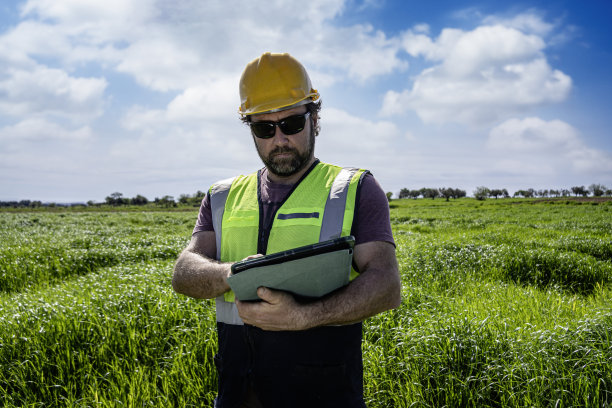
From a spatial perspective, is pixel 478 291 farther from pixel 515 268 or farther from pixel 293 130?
pixel 293 130

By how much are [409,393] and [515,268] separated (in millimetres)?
5567

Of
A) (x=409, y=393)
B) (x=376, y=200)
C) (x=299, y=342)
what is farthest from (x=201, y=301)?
(x=376, y=200)

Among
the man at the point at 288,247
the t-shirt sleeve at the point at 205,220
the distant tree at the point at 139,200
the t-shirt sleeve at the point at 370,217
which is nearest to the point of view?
the man at the point at 288,247

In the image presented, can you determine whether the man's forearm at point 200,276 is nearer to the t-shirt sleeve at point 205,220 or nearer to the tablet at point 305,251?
the t-shirt sleeve at point 205,220

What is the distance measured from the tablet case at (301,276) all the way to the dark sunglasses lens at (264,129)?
994 mm

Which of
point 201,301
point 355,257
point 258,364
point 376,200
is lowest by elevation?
point 201,301

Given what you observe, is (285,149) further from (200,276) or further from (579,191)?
(579,191)

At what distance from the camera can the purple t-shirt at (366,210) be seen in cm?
174

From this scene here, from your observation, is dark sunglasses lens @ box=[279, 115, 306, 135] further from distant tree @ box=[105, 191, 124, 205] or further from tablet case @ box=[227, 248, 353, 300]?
distant tree @ box=[105, 191, 124, 205]

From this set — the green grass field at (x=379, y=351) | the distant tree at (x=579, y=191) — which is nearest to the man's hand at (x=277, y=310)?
the green grass field at (x=379, y=351)

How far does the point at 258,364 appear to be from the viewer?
6.15 ft

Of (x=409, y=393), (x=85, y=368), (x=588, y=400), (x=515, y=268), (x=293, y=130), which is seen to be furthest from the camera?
(x=515, y=268)

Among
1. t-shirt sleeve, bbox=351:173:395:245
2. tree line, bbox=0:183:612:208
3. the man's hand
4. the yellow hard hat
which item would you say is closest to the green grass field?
t-shirt sleeve, bbox=351:173:395:245

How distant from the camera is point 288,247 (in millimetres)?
1839
